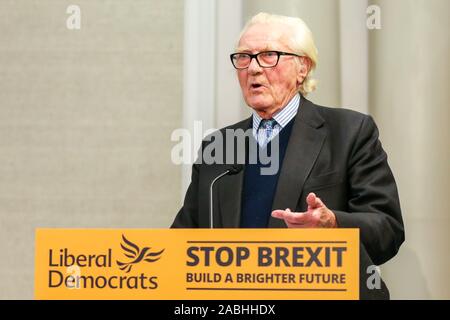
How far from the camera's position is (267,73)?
193 cm

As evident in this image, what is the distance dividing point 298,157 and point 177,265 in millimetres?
373

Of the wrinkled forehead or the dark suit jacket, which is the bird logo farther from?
the wrinkled forehead

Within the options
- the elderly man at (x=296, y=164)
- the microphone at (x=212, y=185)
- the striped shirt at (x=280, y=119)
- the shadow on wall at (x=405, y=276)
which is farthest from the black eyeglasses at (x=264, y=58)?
the shadow on wall at (x=405, y=276)

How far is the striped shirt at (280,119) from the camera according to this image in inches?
77.2

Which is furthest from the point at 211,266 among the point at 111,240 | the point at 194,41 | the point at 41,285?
the point at 194,41

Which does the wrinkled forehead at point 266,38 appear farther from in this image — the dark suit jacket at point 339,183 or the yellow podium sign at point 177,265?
Result: the yellow podium sign at point 177,265

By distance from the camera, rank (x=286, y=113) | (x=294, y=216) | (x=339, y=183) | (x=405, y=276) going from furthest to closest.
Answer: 1. (x=405, y=276)
2. (x=286, y=113)
3. (x=339, y=183)
4. (x=294, y=216)

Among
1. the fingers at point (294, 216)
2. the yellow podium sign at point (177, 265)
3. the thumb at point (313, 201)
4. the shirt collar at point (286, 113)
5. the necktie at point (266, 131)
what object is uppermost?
the shirt collar at point (286, 113)

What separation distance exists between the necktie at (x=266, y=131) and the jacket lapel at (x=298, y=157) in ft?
0.21

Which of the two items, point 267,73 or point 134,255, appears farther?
point 267,73

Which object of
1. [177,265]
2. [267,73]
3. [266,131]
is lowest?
[177,265]

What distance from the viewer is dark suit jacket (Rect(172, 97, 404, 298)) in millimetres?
1814

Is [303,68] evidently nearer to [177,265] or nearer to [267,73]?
[267,73]

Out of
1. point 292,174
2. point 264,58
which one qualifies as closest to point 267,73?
point 264,58
